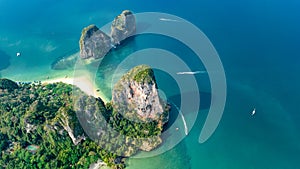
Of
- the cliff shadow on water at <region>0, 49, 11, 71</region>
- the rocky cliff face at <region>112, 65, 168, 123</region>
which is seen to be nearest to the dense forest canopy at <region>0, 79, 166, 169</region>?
the rocky cliff face at <region>112, 65, 168, 123</region>

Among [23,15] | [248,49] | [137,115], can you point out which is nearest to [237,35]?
[248,49]

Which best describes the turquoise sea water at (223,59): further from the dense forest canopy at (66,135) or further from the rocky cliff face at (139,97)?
the rocky cliff face at (139,97)

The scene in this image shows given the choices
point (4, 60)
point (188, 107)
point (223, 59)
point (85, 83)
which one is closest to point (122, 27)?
point (85, 83)

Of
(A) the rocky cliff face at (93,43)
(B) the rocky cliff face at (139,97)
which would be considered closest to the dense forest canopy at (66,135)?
(B) the rocky cliff face at (139,97)

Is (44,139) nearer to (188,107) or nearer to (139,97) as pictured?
(139,97)

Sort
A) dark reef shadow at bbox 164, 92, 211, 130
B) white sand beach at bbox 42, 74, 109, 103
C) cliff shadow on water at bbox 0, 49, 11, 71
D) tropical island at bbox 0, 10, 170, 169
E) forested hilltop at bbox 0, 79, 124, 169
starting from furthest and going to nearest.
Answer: cliff shadow on water at bbox 0, 49, 11, 71, white sand beach at bbox 42, 74, 109, 103, dark reef shadow at bbox 164, 92, 211, 130, tropical island at bbox 0, 10, 170, 169, forested hilltop at bbox 0, 79, 124, 169

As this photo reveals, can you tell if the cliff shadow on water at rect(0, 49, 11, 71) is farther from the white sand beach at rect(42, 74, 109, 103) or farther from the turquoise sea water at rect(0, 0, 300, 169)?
the white sand beach at rect(42, 74, 109, 103)
